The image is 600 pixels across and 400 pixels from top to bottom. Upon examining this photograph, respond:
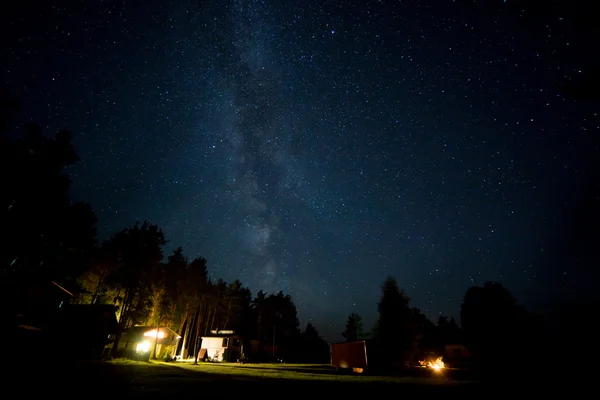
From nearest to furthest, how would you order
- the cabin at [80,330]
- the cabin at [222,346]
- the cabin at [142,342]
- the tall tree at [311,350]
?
the cabin at [80,330], the cabin at [142,342], the cabin at [222,346], the tall tree at [311,350]

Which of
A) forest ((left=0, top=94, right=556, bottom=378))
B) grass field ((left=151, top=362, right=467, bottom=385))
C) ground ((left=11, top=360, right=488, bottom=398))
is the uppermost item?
forest ((left=0, top=94, right=556, bottom=378))

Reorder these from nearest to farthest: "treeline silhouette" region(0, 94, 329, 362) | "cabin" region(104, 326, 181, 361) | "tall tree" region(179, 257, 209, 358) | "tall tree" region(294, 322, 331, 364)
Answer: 1. "treeline silhouette" region(0, 94, 329, 362)
2. "cabin" region(104, 326, 181, 361)
3. "tall tree" region(179, 257, 209, 358)
4. "tall tree" region(294, 322, 331, 364)

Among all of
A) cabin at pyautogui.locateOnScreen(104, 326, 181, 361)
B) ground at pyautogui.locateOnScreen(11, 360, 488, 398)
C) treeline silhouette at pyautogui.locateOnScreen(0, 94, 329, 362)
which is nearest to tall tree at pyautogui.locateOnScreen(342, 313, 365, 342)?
treeline silhouette at pyautogui.locateOnScreen(0, 94, 329, 362)

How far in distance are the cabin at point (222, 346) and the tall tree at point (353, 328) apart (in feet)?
162

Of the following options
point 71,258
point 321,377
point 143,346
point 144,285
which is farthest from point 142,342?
point 321,377

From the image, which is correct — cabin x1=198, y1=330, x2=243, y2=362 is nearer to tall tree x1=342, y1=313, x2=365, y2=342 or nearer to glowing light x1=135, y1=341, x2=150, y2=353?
glowing light x1=135, y1=341, x2=150, y2=353

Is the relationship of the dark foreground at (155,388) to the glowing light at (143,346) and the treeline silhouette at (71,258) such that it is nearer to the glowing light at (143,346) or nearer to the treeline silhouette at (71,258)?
the treeline silhouette at (71,258)

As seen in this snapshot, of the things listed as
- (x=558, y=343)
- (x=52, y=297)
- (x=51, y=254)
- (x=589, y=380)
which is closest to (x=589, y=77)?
(x=589, y=380)

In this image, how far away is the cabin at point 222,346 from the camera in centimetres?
5038

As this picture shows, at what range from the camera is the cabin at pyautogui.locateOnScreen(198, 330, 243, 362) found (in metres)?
50.4

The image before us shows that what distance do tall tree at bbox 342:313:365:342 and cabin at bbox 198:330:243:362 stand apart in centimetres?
4951

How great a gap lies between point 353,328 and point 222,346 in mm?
55533

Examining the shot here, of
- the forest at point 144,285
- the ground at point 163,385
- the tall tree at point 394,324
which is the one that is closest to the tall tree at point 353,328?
the forest at point 144,285

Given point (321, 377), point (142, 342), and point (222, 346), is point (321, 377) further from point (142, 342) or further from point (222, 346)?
point (222, 346)
